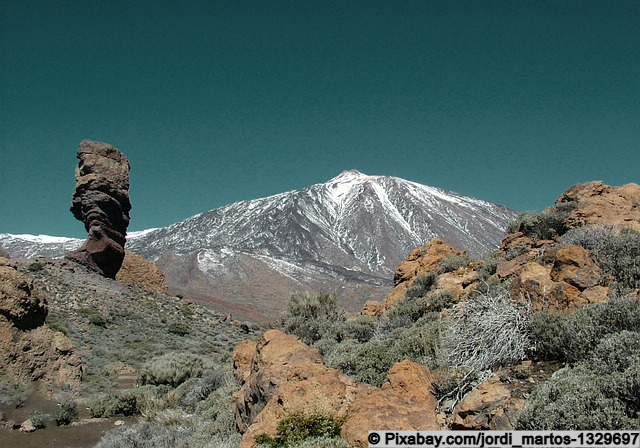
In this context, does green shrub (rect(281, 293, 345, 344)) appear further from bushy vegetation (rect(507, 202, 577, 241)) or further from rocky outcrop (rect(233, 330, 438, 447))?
rocky outcrop (rect(233, 330, 438, 447))

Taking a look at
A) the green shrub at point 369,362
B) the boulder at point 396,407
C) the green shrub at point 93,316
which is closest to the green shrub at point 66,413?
the green shrub at point 369,362

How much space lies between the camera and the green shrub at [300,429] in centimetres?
430

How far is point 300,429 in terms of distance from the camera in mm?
4367

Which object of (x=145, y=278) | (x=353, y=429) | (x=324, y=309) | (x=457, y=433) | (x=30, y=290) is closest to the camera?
(x=457, y=433)

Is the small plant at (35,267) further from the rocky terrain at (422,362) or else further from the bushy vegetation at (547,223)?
the bushy vegetation at (547,223)

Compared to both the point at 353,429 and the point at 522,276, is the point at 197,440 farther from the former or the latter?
the point at 522,276

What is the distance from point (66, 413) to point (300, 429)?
24.9 ft

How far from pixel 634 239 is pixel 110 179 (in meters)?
25.6

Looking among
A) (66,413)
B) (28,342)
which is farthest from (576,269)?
(28,342)

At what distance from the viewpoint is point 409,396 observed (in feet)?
13.9

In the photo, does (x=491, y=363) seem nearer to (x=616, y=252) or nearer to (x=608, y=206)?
(x=616, y=252)

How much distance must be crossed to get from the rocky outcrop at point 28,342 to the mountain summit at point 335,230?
60.8 m

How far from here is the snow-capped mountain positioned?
8650 cm

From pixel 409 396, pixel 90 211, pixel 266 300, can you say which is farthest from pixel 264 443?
pixel 266 300
